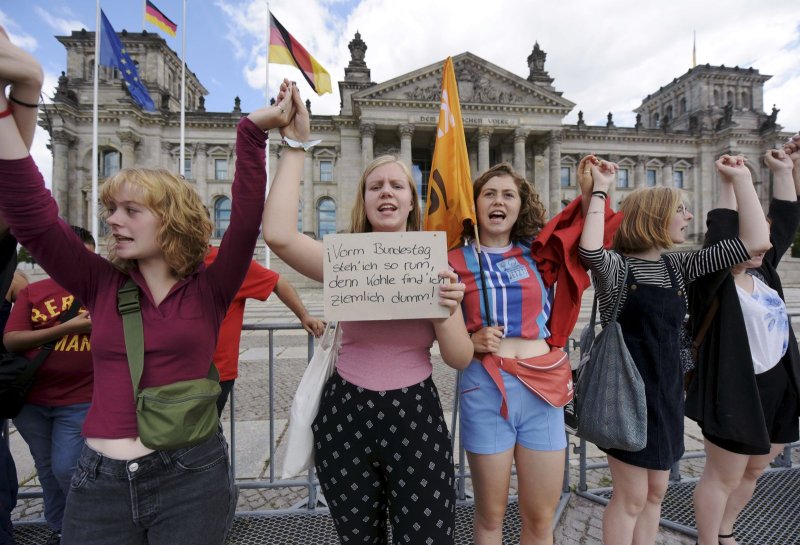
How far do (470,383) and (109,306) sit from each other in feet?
5.46

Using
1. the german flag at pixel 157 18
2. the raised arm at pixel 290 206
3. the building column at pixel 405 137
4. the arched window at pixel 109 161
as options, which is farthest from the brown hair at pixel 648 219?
the arched window at pixel 109 161

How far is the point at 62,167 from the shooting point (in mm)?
38312

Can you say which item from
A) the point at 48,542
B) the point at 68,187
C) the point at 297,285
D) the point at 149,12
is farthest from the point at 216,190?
the point at 48,542

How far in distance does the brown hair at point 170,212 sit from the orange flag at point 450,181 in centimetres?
118

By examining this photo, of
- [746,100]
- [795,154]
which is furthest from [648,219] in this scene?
[746,100]

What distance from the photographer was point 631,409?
2264 millimetres

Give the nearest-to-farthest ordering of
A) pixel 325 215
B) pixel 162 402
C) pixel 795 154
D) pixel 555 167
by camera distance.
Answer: pixel 162 402 < pixel 795 154 < pixel 555 167 < pixel 325 215

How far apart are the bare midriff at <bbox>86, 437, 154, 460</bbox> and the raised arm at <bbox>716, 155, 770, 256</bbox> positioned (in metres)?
3.20

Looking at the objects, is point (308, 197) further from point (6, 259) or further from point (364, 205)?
point (6, 259)

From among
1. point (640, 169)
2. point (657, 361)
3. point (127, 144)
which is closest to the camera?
point (657, 361)

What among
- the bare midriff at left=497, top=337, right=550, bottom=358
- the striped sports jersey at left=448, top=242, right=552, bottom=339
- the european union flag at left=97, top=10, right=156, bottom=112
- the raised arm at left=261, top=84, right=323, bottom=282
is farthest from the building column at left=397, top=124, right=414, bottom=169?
the raised arm at left=261, top=84, right=323, bottom=282

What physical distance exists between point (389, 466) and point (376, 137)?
4241 cm

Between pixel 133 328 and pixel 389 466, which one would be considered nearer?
pixel 133 328

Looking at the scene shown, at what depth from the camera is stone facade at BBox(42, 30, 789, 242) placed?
39.1m
